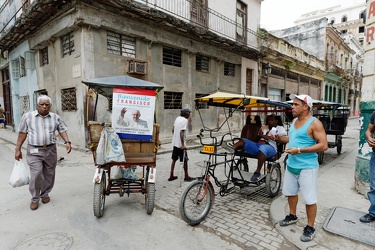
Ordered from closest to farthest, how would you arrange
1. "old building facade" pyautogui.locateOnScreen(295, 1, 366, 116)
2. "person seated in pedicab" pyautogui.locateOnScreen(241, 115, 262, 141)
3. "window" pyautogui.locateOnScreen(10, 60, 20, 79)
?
1. "person seated in pedicab" pyautogui.locateOnScreen(241, 115, 262, 141)
2. "window" pyautogui.locateOnScreen(10, 60, 20, 79)
3. "old building facade" pyautogui.locateOnScreen(295, 1, 366, 116)

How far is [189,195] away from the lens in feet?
11.6

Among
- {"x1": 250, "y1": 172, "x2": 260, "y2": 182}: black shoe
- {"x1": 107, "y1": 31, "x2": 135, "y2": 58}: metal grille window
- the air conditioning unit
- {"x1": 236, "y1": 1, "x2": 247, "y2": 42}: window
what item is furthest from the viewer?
{"x1": 236, "y1": 1, "x2": 247, "y2": 42}: window

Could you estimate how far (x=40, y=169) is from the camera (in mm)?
4082

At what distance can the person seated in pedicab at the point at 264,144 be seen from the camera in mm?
4508

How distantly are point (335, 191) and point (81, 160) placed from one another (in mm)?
7302

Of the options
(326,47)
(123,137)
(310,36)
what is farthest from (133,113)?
(326,47)

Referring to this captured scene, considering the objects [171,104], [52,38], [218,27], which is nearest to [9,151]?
[52,38]

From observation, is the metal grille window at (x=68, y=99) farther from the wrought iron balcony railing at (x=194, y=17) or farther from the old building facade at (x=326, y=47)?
the old building facade at (x=326, y=47)

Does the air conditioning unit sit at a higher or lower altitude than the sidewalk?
higher

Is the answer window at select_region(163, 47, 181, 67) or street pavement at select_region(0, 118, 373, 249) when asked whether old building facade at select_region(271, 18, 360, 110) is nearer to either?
window at select_region(163, 47, 181, 67)

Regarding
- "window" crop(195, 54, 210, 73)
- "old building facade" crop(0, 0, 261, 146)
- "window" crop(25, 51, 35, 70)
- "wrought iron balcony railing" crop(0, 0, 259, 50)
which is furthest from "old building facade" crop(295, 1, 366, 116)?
"window" crop(25, 51, 35, 70)

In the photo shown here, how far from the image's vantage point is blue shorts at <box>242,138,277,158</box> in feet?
15.0

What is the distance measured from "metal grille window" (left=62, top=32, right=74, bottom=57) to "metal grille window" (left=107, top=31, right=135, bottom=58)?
1.54 meters

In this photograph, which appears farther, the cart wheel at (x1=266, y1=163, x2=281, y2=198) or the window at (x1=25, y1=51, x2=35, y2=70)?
the window at (x1=25, y1=51, x2=35, y2=70)
